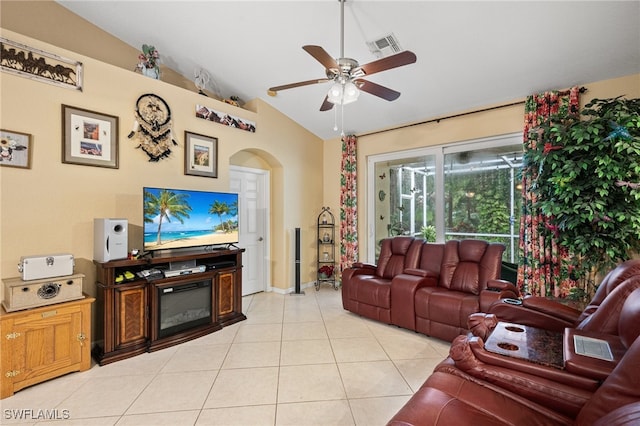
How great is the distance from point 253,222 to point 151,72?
2522 millimetres

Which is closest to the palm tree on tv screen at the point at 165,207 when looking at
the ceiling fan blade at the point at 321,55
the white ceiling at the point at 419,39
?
the white ceiling at the point at 419,39

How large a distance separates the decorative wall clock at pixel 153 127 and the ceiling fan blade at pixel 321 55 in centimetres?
225

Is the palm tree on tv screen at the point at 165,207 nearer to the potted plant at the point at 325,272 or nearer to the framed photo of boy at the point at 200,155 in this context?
the framed photo of boy at the point at 200,155

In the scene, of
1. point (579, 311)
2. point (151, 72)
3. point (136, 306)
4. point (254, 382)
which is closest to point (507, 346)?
point (579, 311)

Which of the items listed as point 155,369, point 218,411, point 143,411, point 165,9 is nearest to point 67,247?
point 155,369

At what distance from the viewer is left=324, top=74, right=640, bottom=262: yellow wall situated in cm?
301

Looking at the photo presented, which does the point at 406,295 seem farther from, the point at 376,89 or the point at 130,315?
the point at 130,315

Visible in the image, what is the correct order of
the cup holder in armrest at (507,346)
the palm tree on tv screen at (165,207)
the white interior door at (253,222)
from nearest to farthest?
the cup holder in armrest at (507,346)
the palm tree on tv screen at (165,207)
the white interior door at (253,222)

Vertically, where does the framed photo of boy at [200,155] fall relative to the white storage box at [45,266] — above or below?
above

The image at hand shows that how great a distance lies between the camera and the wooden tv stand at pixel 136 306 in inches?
103

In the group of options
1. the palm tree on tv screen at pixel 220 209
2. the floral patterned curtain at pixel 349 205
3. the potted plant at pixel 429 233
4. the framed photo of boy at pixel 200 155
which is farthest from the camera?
the floral patterned curtain at pixel 349 205

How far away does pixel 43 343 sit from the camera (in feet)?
7.42

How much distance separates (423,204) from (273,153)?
2.55 m

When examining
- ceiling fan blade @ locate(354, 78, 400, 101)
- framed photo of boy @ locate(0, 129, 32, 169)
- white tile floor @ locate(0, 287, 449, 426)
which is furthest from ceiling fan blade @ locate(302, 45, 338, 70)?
framed photo of boy @ locate(0, 129, 32, 169)
